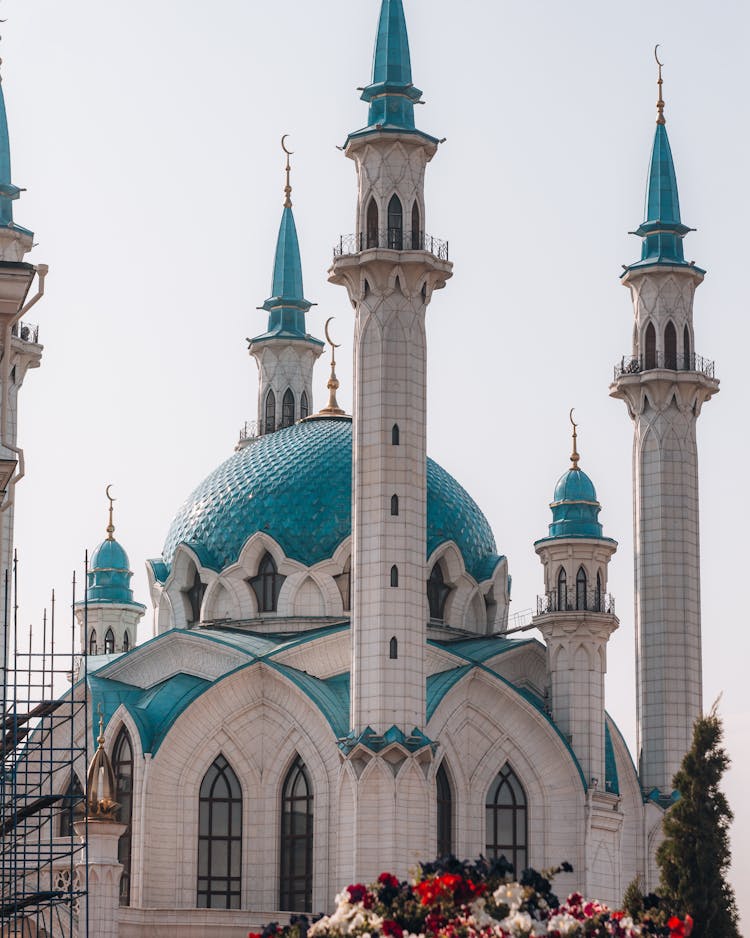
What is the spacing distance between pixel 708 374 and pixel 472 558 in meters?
6.03

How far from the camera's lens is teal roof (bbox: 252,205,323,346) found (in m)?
50.1

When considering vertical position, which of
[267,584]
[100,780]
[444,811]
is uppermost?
[267,584]

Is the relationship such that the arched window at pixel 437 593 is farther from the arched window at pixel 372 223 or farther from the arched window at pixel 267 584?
the arched window at pixel 372 223

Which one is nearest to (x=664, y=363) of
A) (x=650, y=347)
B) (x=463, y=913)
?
(x=650, y=347)

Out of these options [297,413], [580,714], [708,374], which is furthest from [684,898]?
[297,413]

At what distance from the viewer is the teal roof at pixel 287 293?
50.1 m

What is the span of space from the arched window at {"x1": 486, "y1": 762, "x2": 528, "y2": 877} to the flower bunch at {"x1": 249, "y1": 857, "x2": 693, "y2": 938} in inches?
910

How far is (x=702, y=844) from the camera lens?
29875 mm

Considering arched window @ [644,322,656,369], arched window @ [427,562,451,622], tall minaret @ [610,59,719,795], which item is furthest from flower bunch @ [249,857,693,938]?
arched window @ [644,322,656,369]

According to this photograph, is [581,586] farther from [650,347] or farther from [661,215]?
[661,215]

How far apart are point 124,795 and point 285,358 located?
1441 cm

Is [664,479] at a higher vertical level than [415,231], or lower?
lower

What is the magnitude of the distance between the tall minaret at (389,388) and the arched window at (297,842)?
2.49m

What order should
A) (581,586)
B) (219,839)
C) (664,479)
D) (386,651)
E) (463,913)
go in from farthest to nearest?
(664,479) < (581,586) < (219,839) < (386,651) < (463,913)
